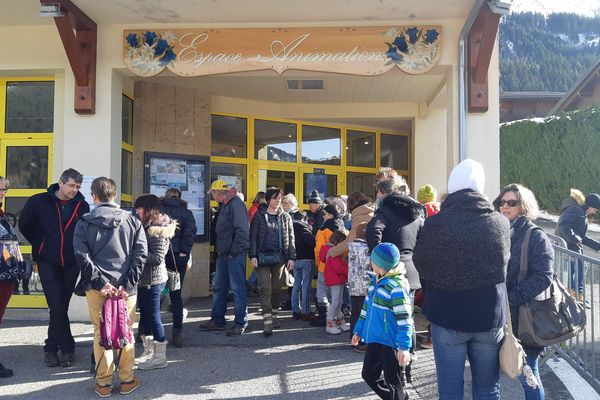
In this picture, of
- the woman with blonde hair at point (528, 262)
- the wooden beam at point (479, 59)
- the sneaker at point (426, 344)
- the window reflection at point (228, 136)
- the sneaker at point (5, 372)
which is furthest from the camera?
the window reflection at point (228, 136)

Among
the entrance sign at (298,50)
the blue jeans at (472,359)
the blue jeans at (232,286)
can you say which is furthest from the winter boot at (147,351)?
Result: the entrance sign at (298,50)

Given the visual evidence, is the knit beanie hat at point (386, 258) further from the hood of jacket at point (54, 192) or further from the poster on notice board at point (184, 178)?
the poster on notice board at point (184, 178)

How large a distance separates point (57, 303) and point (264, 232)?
7.49 feet

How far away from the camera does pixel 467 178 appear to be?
301cm

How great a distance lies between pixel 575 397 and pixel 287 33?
480 centimetres

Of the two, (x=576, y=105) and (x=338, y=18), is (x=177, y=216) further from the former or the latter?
(x=576, y=105)

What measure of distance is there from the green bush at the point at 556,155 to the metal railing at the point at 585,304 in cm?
1280

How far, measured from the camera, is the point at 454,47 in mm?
6551

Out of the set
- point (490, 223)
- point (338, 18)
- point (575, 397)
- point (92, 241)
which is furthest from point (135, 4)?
point (575, 397)

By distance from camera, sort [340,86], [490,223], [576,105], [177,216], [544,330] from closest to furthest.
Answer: [490,223] < [544,330] < [177,216] < [340,86] < [576,105]

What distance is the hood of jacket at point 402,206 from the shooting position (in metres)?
4.76

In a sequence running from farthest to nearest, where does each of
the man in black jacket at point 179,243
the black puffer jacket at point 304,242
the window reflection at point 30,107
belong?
1. the window reflection at point 30,107
2. the black puffer jacket at point 304,242
3. the man in black jacket at point 179,243

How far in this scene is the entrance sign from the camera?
646 cm

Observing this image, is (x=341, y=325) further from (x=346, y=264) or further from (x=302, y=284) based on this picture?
(x=302, y=284)
